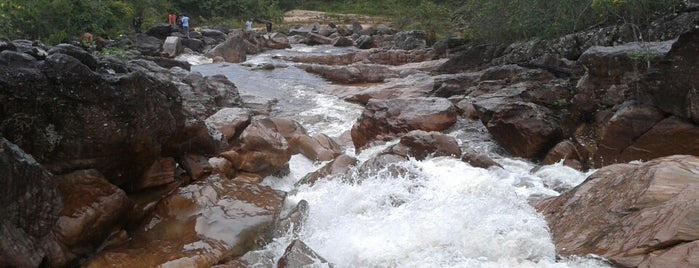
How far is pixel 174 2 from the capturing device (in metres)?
39.8

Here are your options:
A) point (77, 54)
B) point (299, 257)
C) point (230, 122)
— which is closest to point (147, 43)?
point (230, 122)

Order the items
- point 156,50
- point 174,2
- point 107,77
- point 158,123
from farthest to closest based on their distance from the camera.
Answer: point 174,2 → point 156,50 → point 158,123 → point 107,77

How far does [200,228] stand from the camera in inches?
225

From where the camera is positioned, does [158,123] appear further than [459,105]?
No

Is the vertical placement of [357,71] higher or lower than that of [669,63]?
lower

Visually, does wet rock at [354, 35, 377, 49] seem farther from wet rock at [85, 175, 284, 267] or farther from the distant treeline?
wet rock at [85, 175, 284, 267]

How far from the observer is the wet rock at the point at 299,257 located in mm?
5125

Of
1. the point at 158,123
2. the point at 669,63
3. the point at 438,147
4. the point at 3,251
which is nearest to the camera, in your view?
the point at 3,251

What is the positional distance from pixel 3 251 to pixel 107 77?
2126 millimetres

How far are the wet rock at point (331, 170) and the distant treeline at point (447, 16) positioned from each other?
516cm

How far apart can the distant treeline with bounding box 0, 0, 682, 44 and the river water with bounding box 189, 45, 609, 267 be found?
3.83 m

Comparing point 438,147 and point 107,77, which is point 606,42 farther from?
point 107,77

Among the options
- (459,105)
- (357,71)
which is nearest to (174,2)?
(357,71)

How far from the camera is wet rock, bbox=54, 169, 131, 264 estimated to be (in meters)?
5.02
